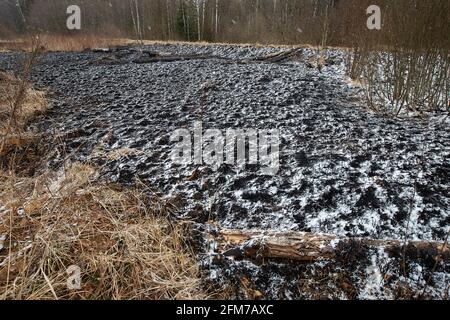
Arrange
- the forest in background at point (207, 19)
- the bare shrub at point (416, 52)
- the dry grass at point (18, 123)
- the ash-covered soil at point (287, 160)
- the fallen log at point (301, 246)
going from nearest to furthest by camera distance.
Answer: the fallen log at point (301, 246) < the ash-covered soil at point (287, 160) < the dry grass at point (18, 123) < the bare shrub at point (416, 52) < the forest in background at point (207, 19)

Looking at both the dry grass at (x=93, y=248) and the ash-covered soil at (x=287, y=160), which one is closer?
the dry grass at (x=93, y=248)

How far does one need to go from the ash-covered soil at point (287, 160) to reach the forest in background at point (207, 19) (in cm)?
161

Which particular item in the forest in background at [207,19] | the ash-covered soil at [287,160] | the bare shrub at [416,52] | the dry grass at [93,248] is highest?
the forest in background at [207,19]

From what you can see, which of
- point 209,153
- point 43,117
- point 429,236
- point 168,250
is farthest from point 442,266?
point 43,117

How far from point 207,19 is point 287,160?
62.3ft

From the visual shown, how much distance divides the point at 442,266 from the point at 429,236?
0.71 ft

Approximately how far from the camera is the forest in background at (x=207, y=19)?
28.3 feet

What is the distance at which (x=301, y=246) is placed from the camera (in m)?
1.72

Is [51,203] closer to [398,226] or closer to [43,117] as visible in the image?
[398,226]

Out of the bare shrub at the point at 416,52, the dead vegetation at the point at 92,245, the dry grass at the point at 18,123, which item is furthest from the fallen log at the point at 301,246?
the bare shrub at the point at 416,52

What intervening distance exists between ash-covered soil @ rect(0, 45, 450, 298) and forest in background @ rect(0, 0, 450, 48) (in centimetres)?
161

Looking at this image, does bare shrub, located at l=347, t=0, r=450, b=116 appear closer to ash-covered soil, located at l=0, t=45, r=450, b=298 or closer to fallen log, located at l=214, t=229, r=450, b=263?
ash-covered soil, located at l=0, t=45, r=450, b=298

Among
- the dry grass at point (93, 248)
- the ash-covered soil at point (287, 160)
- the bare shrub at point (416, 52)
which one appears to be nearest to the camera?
the dry grass at point (93, 248)

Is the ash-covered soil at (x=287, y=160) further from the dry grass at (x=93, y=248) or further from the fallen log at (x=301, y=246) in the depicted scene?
the dry grass at (x=93, y=248)
